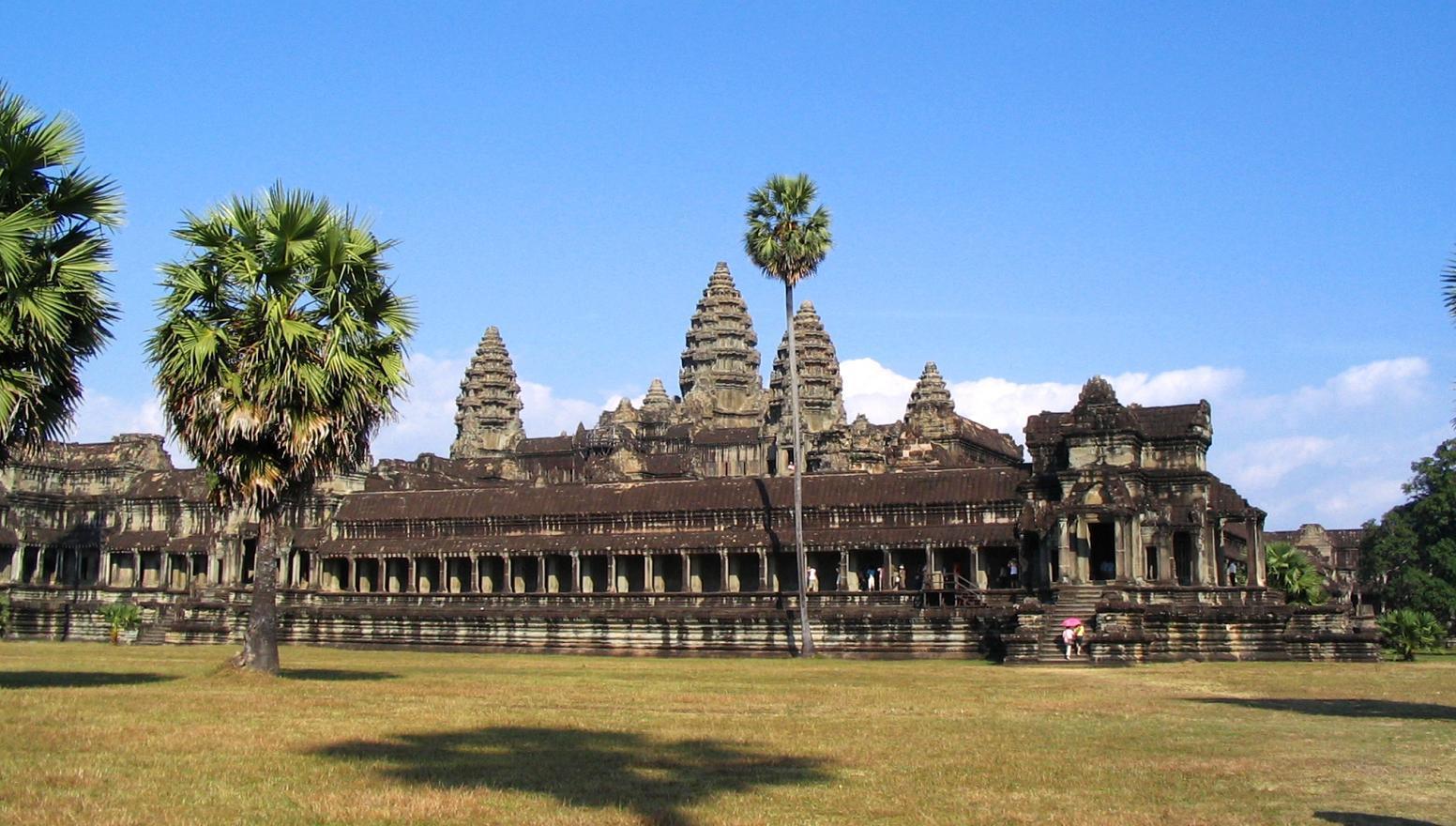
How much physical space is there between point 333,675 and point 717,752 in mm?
17534

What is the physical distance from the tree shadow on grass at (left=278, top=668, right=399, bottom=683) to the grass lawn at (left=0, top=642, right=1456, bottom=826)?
0.73 meters

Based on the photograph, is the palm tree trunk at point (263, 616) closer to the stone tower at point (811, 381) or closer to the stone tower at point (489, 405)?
the stone tower at point (811, 381)

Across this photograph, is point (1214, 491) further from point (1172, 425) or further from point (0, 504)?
point (0, 504)

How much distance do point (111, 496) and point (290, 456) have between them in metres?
49.3

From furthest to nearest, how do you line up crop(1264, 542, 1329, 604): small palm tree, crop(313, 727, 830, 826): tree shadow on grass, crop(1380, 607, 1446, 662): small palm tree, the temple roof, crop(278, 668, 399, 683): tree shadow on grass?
crop(1264, 542, 1329, 604): small palm tree → the temple roof → crop(1380, 607, 1446, 662): small palm tree → crop(278, 668, 399, 683): tree shadow on grass → crop(313, 727, 830, 826): tree shadow on grass

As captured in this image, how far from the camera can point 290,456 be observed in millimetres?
29188

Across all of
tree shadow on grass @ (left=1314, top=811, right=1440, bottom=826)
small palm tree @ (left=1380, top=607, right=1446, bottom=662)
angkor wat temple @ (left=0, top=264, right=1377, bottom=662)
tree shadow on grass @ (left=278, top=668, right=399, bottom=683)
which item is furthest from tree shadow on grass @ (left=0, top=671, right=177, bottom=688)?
small palm tree @ (left=1380, top=607, right=1446, bottom=662)

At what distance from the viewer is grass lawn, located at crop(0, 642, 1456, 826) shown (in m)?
13.6

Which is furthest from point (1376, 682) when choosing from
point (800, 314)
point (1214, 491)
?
point (800, 314)

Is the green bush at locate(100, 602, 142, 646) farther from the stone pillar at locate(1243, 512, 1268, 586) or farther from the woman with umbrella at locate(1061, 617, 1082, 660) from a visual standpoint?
the stone pillar at locate(1243, 512, 1268, 586)

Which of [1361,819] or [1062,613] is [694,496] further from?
[1361,819]

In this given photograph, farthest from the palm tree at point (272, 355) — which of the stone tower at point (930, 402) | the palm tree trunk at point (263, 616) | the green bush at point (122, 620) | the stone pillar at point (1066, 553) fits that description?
the stone tower at point (930, 402)

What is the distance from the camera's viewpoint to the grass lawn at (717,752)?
44.5 feet

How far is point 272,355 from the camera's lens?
28562mm
